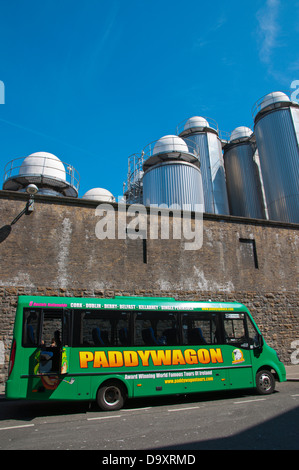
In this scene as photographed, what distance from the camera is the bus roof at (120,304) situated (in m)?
7.60

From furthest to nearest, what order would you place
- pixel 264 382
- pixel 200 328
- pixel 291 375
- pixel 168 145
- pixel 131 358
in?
1. pixel 168 145
2. pixel 291 375
3. pixel 264 382
4. pixel 200 328
5. pixel 131 358

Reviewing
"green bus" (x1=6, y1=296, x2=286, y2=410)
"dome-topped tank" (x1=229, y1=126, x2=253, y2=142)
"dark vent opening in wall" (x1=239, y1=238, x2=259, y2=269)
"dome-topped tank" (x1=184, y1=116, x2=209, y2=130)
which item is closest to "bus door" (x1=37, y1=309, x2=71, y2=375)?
"green bus" (x1=6, y1=296, x2=286, y2=410)

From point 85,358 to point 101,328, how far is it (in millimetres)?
755

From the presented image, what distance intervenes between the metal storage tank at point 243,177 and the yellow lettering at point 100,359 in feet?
61.1

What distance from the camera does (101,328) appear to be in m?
7.80

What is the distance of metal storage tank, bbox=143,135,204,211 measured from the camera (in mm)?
18433

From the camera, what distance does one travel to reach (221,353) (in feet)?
28.5

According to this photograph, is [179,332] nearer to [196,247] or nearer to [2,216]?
[196,247]

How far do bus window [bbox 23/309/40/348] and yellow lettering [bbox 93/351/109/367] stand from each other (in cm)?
140

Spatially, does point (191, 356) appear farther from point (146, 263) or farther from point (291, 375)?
point (146, 263)

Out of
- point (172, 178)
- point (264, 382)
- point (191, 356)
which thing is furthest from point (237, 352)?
point (172, 178)

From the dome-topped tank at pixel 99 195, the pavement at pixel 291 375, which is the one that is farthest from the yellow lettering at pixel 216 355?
the dome-topped tank at pixel 99 195

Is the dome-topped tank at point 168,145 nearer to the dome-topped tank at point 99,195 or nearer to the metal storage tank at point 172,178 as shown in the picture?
the metal storage tank at point 172,178

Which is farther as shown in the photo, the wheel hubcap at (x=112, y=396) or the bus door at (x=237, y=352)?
the bus door at (x=237, y=352)
